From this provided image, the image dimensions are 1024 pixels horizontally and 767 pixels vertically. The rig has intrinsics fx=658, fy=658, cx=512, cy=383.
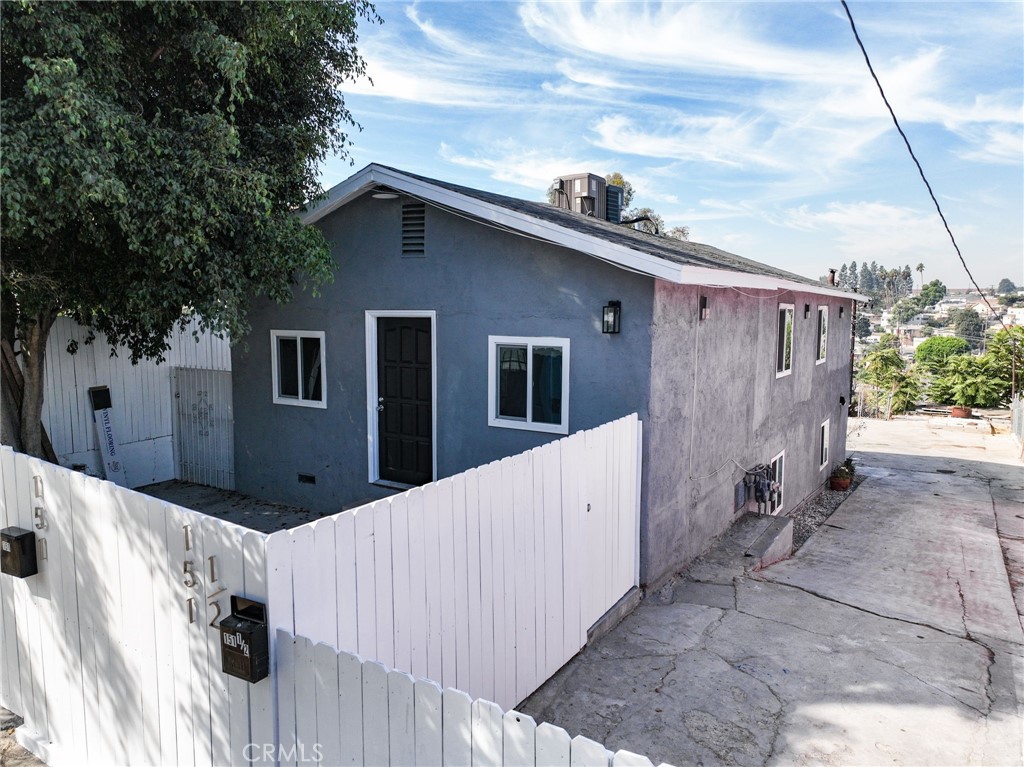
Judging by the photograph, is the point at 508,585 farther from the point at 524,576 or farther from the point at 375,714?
the point at 375,714

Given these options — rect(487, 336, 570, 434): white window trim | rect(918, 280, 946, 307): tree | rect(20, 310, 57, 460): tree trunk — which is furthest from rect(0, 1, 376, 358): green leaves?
rect(918, 280, 946, 307): tree

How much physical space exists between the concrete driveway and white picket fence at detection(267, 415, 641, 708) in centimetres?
47

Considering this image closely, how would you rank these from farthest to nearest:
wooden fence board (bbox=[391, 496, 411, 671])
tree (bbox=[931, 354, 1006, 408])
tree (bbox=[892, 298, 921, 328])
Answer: tree (bbox=[892, 298, 921, 328]) → tree (bbox=[931, 354, 1006, 408]) → wooden fence board (bbox=[391, 496, 411, 671])

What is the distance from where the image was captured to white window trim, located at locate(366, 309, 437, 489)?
23.6 ft

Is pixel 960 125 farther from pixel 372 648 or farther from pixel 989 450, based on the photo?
pixel 372 648

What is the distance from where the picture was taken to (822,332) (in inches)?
460

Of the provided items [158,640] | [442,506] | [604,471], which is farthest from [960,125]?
[158,640]

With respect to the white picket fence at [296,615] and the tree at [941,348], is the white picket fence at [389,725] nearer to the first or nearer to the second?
the white picket fence at [296,615]

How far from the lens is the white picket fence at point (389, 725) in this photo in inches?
79.8

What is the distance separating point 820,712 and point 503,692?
2002 millimetres

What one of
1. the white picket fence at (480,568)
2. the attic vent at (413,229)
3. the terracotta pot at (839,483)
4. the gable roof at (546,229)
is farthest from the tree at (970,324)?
the white picket fence at (480,568)

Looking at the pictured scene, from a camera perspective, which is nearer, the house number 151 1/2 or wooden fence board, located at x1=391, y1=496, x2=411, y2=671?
the house number 151 1/2

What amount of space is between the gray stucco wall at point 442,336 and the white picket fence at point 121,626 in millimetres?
3781

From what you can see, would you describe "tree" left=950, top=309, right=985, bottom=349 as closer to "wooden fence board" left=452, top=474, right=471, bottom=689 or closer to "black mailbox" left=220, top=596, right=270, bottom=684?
"wooden fence board" left=452, top=474, right=471, bottom=689
